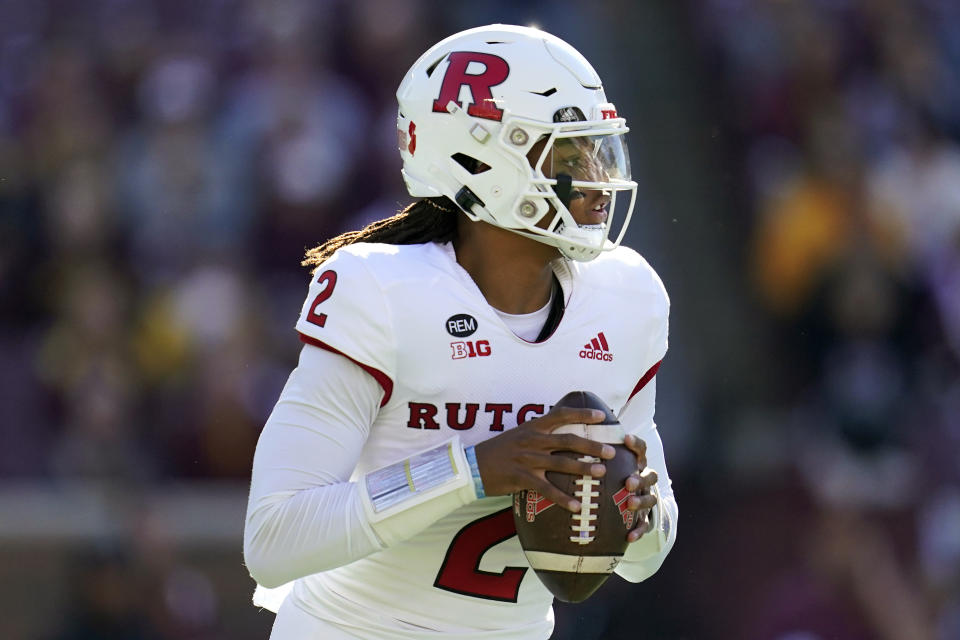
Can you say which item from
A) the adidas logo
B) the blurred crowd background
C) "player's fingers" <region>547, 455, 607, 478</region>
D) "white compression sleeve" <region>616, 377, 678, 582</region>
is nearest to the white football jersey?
the adidas logo

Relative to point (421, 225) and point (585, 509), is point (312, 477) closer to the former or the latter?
point (585, 509)

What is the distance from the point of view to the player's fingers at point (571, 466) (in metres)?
1.74

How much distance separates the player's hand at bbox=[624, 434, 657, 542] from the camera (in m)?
1.80

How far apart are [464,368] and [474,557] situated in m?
0.29

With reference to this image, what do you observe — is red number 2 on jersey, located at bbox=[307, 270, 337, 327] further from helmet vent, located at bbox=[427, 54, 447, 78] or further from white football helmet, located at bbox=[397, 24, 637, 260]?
helmet vent, located at bbox=[427, 54, 447, 78]

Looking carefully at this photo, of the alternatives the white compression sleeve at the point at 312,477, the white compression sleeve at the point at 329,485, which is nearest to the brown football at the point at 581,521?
the white compression sleeve at the point at 329,485

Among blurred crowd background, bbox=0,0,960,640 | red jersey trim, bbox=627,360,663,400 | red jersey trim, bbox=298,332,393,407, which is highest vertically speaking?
red jersey trim, bbox=298,332,393,407

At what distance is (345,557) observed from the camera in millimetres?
1810

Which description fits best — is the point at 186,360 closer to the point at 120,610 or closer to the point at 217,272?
the point at 217,272

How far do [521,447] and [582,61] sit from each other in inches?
27.4

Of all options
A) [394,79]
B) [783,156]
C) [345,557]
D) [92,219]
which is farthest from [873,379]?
[345,557]

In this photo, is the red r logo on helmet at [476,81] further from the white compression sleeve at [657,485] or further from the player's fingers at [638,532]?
the player's fingers at [638,532]

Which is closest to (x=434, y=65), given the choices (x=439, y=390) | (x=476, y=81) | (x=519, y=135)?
(x=476, y=81)

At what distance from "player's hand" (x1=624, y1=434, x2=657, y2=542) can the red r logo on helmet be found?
1.85 ft
